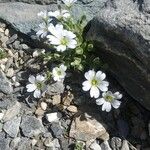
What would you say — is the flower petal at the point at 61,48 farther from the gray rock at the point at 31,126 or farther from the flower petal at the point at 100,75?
the gray rock at the point at 31,126

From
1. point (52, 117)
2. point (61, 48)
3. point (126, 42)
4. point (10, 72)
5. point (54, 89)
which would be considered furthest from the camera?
point (10, 72)

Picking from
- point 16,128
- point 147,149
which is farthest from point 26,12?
point 147,149

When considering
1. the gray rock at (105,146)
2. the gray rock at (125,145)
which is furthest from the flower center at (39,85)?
the gray rock at (125,145)

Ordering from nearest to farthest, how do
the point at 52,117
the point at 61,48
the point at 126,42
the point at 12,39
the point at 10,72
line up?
the point at 126,42 → the point at 61,48 → the point at 52,117 → the point at 10,72 → the point at 12,39

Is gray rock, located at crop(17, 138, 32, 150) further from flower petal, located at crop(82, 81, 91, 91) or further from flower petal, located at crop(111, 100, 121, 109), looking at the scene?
flower petal, located at crop(111, 100, 121, 109)

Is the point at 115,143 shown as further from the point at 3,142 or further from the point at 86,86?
the point at 3,142

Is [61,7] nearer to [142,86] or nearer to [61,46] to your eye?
[61,46]

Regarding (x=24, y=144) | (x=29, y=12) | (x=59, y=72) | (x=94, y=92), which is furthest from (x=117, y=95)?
(x=29, y=12)
